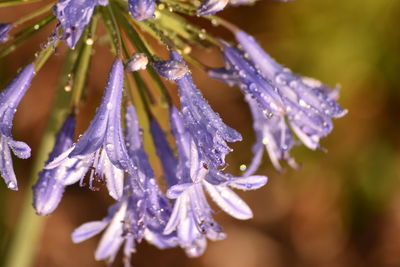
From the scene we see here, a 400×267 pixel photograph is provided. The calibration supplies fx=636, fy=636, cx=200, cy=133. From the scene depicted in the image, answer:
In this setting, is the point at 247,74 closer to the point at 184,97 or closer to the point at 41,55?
the point at 184,97

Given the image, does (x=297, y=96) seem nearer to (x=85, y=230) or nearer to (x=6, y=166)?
(x=85, y=230)

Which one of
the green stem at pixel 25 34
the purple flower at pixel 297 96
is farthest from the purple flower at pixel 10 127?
the purple flower at pixel 297 96

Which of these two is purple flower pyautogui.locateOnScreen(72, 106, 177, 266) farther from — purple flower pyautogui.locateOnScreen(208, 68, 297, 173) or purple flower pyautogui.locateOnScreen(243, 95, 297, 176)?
purple flower pyautogui.locateOnScreen(243, 95, 297, 176)

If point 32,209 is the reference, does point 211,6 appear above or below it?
above

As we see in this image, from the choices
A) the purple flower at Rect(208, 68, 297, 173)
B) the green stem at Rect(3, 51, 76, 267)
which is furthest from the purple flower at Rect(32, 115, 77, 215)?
the purple flower at Rect(208, 68, 297, 173)

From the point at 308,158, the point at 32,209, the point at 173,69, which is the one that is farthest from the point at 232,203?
the point at 308,158

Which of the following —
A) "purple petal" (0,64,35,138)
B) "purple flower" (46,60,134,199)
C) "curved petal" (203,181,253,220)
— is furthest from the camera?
"curved petal" (203,181,253,220)

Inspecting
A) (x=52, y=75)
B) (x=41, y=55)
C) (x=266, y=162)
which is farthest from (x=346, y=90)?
(x=41, y=55)
